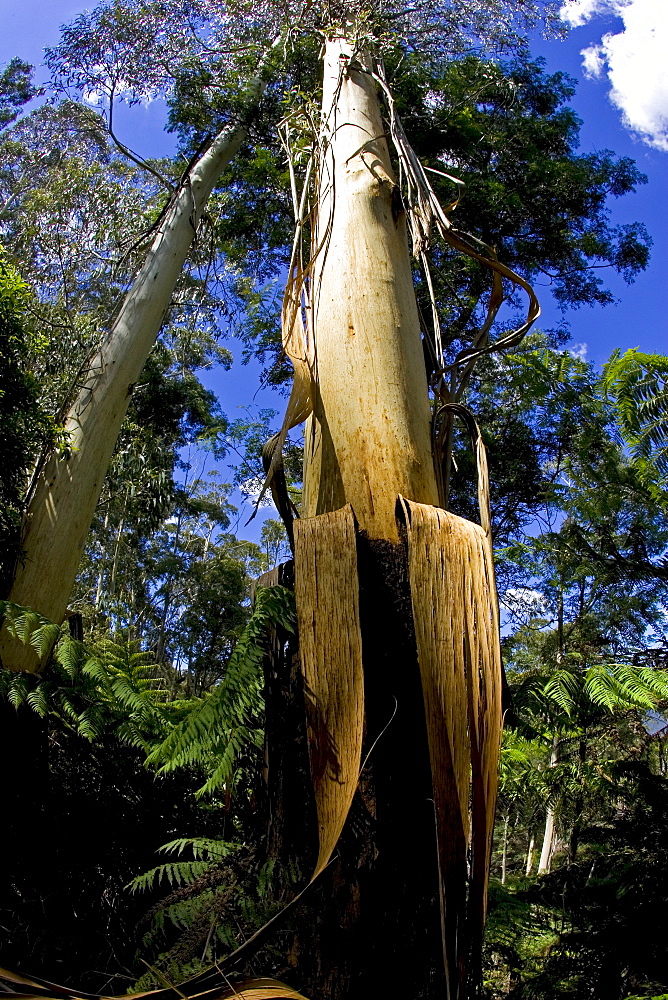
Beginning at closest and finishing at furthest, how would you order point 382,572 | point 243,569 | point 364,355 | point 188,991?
1. point 188,991
2. point 382,572
3. point 364,355
4. point 243,569

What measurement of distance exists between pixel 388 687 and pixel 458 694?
0.10 m

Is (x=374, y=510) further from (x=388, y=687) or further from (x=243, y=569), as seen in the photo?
(x=243, y=569)

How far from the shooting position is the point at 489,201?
623 centimetres

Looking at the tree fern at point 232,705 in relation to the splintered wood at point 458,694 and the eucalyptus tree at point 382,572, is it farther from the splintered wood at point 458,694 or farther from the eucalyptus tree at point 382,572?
the splintered wood at point 458,694

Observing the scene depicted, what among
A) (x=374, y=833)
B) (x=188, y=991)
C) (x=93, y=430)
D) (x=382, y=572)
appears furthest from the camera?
(x=93, y=430)

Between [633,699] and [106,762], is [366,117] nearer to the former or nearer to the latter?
[633,699]

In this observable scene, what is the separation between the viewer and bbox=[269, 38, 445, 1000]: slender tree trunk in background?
75cm

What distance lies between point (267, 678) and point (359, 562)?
246 millimetres

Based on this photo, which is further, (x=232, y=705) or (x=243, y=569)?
(x=243, y=569)

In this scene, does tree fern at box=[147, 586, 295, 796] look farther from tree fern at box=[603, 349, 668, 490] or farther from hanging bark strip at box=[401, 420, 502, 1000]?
tree fern at box=[603, 349, 668, 490]

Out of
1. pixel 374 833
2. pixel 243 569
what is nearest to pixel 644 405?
pixel 374 833

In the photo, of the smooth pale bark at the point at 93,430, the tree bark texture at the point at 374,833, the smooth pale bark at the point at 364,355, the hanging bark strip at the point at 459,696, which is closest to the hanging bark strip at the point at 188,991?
the tree bark texture at the point at 374,833

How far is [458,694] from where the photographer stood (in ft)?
2.77

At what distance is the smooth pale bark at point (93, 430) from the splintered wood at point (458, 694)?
2959 millimetres
